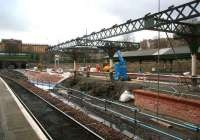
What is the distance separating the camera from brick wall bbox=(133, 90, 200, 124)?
13.6 meters

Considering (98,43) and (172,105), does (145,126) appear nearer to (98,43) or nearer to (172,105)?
(172,105)

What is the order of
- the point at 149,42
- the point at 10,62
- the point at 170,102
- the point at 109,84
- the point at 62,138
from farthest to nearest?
1. the point at 149,42
2. the point at 10,62
3. the point at 109,84
4. the point at 170,102
5. the point at 62,138

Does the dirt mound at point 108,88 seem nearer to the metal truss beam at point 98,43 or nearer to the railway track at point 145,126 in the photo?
the railway track at point 145,126

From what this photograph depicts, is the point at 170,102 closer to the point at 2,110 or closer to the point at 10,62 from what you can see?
the point at 2,110

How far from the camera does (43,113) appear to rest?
704 inches

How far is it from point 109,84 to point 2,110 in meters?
11.0

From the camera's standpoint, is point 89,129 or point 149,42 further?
point 149,42

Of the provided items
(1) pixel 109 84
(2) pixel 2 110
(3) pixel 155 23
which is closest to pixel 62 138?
(2) pixel 2 110

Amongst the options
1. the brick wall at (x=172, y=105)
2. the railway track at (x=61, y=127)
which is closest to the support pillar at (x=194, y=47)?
the brick wall at (x=172, y=105)

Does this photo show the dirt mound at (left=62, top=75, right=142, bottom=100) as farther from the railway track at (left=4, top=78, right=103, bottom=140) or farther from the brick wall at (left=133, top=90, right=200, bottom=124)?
the railway track at (left=4, top=78, right=103, bottom=140)

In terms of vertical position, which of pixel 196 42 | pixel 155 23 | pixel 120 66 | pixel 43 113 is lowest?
pixel 43 113

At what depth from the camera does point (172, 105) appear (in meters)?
15.3

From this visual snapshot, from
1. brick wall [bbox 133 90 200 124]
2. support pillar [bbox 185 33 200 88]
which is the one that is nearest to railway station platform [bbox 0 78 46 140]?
brick wall [bbox 133 90 200 124]

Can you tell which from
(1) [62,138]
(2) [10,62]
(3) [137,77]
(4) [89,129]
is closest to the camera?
(1) [62,138]
